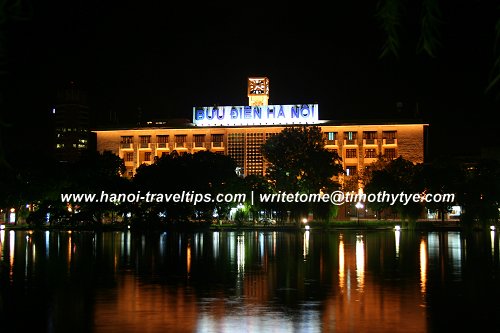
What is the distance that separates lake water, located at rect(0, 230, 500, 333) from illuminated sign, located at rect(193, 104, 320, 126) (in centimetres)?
8239

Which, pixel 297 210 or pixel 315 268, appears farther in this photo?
pixel 297 210

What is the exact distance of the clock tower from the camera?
129 m

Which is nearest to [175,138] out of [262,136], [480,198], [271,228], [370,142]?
[262,136]

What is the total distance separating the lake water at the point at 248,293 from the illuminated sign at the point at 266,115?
270 feet

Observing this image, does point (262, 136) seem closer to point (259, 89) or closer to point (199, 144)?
point (259, 89)

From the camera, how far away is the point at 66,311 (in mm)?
19688

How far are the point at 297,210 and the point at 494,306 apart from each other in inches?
2580

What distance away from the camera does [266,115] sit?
4828 inches

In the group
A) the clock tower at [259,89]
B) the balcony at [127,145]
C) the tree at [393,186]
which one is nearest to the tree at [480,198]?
the tree at [393,186]

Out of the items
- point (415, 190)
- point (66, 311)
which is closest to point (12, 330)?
point (66, 311)

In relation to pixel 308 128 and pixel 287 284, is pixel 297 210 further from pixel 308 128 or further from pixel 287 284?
A: pixel 287 284

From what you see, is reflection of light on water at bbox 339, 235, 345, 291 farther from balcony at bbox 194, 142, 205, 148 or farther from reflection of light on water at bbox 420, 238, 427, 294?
balcony at bbox 194, 142, 205, 148

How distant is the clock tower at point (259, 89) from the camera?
129125 millimetres

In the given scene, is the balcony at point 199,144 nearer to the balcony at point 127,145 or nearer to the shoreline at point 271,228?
the balcony at point 127,145
